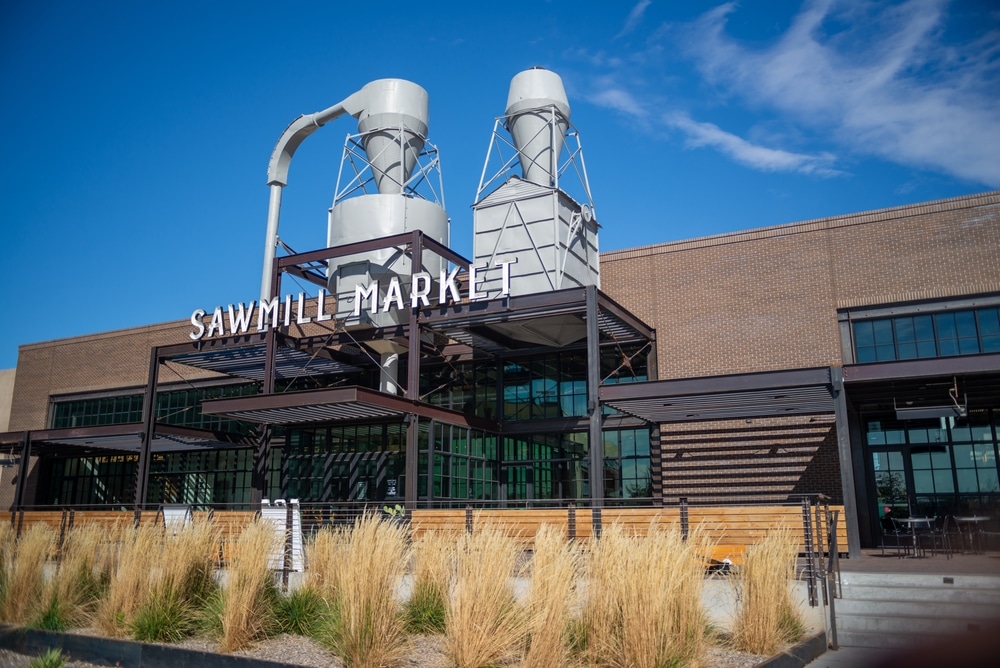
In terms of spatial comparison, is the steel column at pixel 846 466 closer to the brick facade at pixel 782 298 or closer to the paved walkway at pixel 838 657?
the brick facade at pixel 782 298

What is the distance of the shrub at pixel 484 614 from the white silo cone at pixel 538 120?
637 inches

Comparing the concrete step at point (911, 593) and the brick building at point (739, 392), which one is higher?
the brick building at point (739, 392)

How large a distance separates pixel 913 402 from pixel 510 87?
1395 cm

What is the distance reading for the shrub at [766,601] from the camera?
8.64 metres

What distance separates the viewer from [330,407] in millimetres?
20703

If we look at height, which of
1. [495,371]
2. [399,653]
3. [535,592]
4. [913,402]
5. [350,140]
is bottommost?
[399,653]

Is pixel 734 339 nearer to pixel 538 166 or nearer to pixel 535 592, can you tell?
pixel 538 166

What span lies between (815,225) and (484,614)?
17694 mm

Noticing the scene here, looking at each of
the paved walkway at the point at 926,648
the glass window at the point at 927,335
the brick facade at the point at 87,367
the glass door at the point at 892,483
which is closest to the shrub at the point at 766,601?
the paved walkway at the point at 926,648

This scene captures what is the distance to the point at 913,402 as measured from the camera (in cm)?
1941

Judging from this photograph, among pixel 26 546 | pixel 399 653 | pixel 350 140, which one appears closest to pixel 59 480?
pixel 350 140

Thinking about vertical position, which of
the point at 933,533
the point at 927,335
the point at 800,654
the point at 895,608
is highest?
the point at 927,335

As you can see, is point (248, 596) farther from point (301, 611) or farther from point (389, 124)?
point (389, 124)

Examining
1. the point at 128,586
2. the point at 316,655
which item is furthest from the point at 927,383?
the point at 128,586
